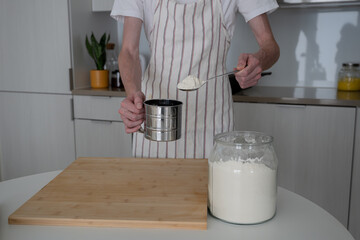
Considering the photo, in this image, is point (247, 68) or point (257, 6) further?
point (257, 6)

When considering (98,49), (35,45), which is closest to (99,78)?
(98,49)

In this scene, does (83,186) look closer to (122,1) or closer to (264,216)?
(264,216)

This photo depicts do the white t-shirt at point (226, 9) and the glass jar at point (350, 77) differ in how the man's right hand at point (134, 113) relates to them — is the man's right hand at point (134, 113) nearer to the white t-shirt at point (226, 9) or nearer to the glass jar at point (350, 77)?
the white t-shirt at point (226, 9)

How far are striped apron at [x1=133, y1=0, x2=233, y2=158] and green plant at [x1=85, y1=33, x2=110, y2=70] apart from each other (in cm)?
108

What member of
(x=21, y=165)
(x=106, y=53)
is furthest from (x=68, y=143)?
(x=106, y=53)

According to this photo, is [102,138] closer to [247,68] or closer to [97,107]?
[97,107]

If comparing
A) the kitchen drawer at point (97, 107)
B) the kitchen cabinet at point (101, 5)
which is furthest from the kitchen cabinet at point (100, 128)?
the kitchen cabinet at point (101, 5)

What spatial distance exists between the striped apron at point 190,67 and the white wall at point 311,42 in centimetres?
117

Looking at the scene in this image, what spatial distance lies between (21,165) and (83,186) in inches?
75.3

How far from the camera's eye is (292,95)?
2061 millimetres

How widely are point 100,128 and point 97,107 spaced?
0.43 feet

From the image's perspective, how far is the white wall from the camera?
7.65ft

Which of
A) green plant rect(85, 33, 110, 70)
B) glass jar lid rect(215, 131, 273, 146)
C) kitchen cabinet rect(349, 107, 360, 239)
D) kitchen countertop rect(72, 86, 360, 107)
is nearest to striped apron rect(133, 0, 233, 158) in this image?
glass jar lid rect(215, 131, 273, 146)

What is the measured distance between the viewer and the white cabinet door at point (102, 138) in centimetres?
234
